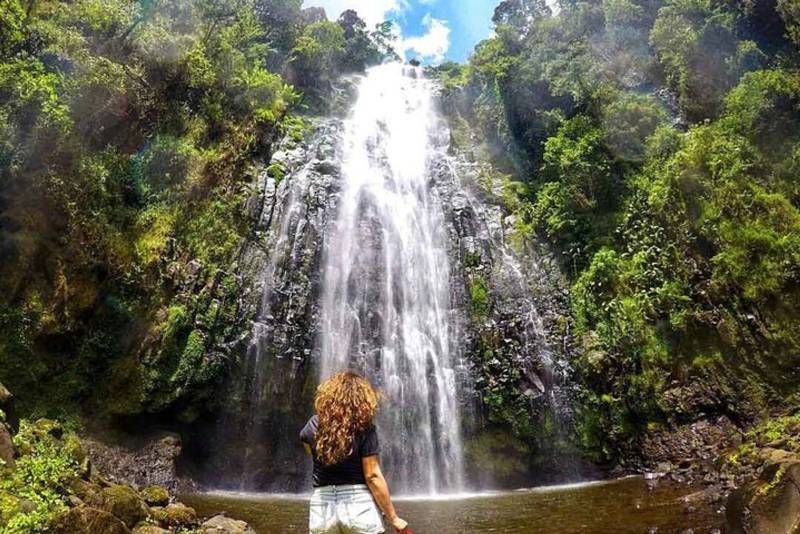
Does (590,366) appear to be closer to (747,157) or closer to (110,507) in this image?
(747,157)

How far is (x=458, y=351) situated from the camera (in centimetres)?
1652

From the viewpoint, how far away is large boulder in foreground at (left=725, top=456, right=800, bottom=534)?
22.2ft

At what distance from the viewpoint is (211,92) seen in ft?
67.7

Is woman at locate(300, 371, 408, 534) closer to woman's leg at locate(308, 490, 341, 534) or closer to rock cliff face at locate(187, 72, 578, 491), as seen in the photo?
woman's leg at locate(308, 490, 341, 534)

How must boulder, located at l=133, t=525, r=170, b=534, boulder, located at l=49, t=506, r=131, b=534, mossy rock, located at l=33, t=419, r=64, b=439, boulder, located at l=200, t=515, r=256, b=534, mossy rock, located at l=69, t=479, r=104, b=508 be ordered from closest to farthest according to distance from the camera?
boulder, located at l=49, t=506, r=131, b=534, mossy rock, located at l=69, t=479, r=104, b=508, boulder, located at l=133, t=525, r=170, b=534, mossy rock, located at l=33, t=419, r=64, b=439, boulder, located at l=200, t=515, r=256, b=534

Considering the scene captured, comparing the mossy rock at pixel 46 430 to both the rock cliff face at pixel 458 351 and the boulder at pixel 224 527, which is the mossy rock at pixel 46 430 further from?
the rock cliff face at pixel 458 351

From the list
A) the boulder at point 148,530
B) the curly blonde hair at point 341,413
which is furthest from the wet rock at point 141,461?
the curly blonde hair at point 341,413

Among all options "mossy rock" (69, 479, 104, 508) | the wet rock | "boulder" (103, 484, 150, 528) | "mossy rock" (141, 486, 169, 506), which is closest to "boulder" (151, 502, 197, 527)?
"mossy rock" (141, 486, 169, 506)

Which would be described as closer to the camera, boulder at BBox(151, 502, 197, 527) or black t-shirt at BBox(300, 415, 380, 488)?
black t-shirt at BBox(300, 415, 380, 488)

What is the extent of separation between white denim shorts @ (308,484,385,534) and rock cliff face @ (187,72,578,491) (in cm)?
1154

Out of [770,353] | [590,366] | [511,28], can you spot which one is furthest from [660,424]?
[511,28]

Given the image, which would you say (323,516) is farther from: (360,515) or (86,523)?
(86,523)

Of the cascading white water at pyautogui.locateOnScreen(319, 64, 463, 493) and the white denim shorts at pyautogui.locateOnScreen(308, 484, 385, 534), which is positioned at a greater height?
the cascading white water at pyautogui.locateOnScreen(319, 64, 463, 493)

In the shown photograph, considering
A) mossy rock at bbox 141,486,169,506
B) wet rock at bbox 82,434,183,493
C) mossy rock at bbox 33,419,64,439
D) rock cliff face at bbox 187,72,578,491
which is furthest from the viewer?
rock cliff face at bbox 187,72,578,491
